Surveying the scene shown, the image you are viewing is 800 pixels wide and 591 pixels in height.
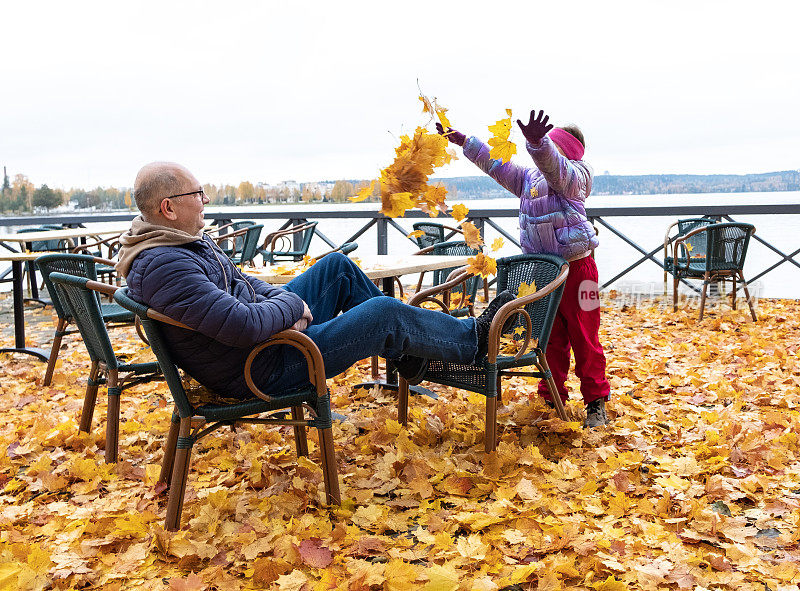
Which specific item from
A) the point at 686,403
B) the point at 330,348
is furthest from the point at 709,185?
the point at 330,348

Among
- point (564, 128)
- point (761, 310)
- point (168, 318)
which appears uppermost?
point (564, 128)

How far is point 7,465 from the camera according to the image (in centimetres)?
284

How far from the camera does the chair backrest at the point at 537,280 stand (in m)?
3.09

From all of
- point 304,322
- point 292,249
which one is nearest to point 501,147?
point 304,322

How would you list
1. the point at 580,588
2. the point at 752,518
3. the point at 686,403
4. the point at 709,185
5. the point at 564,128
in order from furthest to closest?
the point at 709,185, the point at 686,403, the point at 564,128, the point at 752,518, the point at 580,588

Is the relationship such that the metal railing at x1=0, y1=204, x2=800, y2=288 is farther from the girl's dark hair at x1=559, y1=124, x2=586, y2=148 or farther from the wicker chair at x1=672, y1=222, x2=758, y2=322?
the girl's dark hair at x1=559, y1=124, x2=586, y2=148

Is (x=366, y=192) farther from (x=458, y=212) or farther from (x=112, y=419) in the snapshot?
(x=112, y=419)

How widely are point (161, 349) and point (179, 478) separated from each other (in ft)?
1.39

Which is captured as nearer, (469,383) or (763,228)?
(469,383)

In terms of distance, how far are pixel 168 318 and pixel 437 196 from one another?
1196mm

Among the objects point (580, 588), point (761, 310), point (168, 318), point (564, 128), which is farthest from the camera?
point (761, 310)

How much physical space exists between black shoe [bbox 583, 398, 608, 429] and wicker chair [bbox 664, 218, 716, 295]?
398cm

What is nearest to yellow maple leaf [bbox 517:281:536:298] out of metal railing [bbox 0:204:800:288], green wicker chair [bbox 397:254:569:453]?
green wicker chair [bbox 397:254:569:453]

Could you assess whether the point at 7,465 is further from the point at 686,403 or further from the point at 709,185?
the point at 709,185
